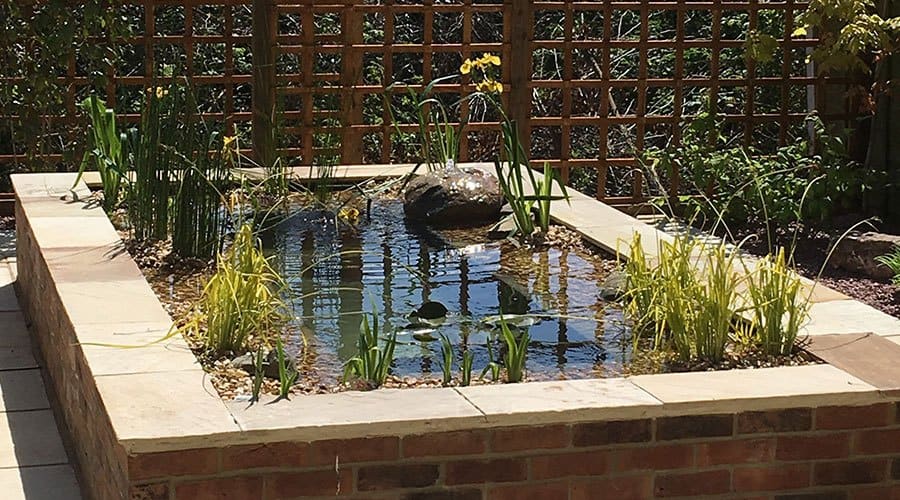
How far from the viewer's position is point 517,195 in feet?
16.1

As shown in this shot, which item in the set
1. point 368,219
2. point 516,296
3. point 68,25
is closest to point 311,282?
point 516,296

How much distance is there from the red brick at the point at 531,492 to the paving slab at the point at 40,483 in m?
1.16

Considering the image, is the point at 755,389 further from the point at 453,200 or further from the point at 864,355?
the point at 453,200

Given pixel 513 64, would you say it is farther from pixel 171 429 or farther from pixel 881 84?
pixel 171 429

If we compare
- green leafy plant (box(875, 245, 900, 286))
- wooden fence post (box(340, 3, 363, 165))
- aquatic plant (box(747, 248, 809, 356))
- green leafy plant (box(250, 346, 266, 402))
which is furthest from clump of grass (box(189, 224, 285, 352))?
wooden fence post (box(340, 3, 363, 165))

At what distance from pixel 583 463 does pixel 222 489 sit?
0.76 meters

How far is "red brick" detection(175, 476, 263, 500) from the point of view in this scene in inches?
105

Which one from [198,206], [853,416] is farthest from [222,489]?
[198,206]

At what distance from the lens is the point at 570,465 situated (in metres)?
2.89

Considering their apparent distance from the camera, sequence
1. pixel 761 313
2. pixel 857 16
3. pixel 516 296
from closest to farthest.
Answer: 1. pixel 761 313
2. pixel 516 296
3. pixel 857 16

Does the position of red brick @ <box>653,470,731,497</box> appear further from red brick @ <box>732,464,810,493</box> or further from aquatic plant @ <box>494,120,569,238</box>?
aquatic plant @ <box>494,120,569,238</box>

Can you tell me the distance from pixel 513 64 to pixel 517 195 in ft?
7.70

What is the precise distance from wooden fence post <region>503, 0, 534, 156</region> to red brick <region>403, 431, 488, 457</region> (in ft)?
14.2

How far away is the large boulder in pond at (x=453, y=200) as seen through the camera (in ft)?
17.2
